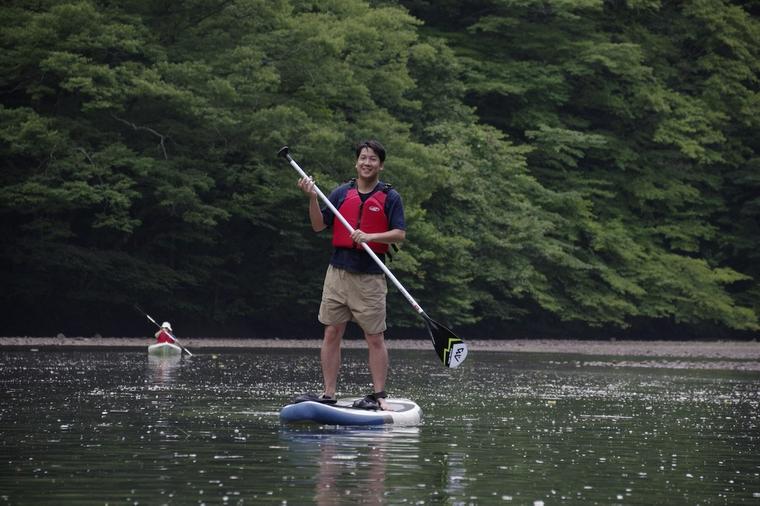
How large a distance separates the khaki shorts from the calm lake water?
3.36 feet

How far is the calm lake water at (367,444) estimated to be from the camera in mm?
9469

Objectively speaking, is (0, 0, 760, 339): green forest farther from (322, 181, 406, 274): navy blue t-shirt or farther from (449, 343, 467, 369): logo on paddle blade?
(322, 181, 406, 274): navy blue t-shirt

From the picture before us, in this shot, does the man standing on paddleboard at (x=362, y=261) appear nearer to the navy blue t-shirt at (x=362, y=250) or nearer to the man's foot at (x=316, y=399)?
the navy blue t-shirt at (x=362, y=250)

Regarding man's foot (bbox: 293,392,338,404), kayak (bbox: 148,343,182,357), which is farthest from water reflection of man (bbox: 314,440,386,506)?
kayak (bbox: 148,343,182,357)

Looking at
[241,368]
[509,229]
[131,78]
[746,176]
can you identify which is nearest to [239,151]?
[131,78]

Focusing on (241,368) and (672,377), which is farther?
(672,377)

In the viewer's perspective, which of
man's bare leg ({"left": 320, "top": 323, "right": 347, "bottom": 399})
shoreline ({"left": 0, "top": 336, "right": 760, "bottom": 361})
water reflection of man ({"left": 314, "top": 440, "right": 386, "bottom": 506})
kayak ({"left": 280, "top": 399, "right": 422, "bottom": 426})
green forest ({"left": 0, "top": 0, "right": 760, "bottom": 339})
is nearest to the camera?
water reflection of man ({"left": 314, "top": 440, "right": 386, "bottom": 506})

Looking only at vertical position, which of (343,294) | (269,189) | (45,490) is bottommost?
(45,490)

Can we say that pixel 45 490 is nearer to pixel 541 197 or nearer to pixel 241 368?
pixel 241 368

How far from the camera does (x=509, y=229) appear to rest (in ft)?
156

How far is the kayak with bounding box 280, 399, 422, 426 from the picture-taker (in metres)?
13.5

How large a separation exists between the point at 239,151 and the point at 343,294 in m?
26.0

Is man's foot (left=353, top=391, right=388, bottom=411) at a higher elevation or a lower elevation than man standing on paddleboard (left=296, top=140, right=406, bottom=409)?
lower

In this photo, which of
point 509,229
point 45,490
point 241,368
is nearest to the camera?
point 45,490
